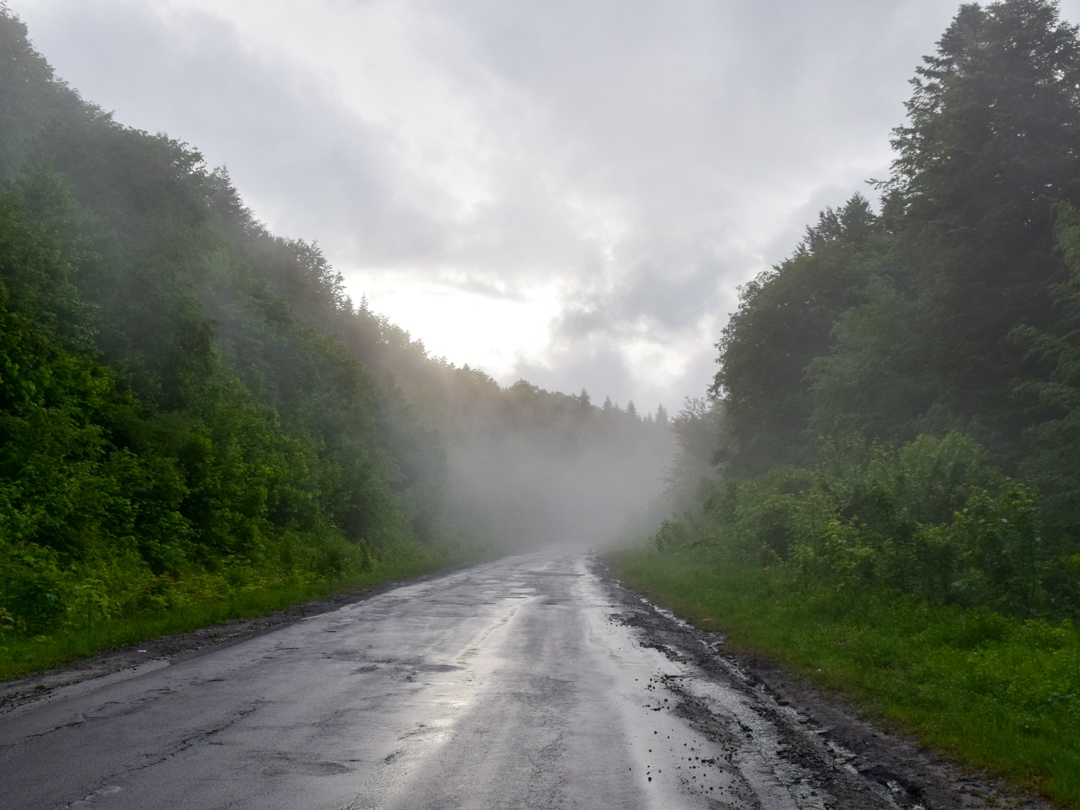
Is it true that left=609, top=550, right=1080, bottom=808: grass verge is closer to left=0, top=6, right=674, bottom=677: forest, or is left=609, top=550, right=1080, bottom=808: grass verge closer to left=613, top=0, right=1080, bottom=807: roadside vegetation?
left=613, top=0, right=1080, bottom=807: roadside vegetation

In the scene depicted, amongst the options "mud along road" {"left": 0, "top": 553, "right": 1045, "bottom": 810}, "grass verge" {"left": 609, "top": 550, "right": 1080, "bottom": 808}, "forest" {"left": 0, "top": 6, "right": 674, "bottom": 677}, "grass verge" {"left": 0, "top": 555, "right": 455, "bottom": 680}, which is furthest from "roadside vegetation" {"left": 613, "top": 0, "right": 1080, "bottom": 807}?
"forest" {"left": 0, "top": 6, "right": 674, "bottom": 677}

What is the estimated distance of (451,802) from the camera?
505 cm

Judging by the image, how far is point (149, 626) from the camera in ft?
39.9

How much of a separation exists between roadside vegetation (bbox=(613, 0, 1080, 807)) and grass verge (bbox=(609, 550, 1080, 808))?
0.04m

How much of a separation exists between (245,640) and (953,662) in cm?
992

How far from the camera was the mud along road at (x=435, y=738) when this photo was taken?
5215 millimetres

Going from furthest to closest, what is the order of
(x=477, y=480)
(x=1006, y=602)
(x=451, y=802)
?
(x=477, y=480), (x=1006, y=602), (x=451, y=802)

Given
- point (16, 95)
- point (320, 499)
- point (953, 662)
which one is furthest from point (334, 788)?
point (320, 499)

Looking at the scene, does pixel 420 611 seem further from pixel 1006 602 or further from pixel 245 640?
pixel 1006 602

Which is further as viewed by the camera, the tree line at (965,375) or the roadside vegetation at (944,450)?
the tree line at (965,375)

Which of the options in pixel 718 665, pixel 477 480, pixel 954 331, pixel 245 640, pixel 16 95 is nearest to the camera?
pixel 718 665

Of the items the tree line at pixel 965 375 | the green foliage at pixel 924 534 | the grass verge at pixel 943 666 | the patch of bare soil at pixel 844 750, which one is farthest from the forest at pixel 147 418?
the tree line at pixel 965 375

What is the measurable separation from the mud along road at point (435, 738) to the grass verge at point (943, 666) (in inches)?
30.2

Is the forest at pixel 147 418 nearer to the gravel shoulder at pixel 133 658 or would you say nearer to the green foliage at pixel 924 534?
the gravel shoulder at pixel 133 658
